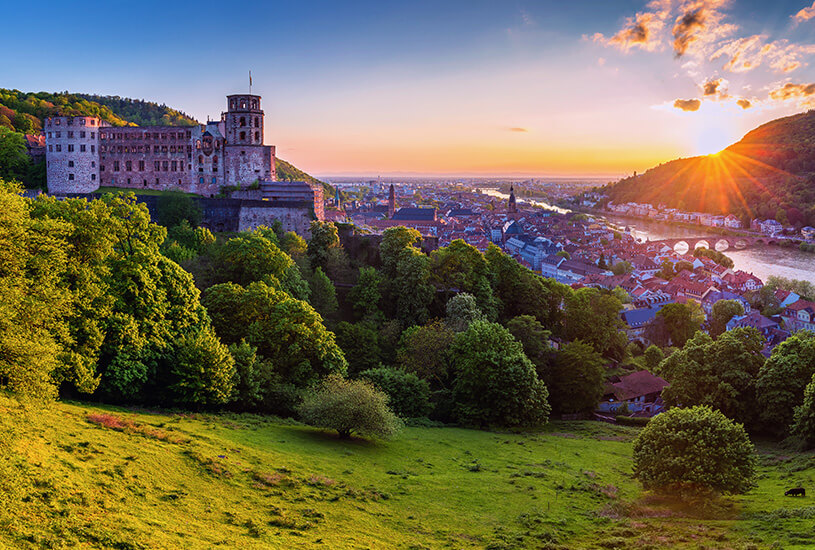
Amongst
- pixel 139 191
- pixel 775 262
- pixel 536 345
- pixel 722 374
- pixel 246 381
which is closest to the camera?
pixel 246 381

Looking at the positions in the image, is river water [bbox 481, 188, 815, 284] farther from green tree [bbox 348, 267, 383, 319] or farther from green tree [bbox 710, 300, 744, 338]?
green tree [bbox 348, 267, 383, 319]

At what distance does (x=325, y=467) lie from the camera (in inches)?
874

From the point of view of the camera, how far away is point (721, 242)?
141m

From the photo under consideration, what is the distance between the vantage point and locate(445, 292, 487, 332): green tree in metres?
41.0

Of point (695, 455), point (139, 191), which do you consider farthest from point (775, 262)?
point (139, 191)

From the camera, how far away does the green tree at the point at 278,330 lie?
3120cm

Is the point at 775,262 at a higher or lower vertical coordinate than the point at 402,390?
higher

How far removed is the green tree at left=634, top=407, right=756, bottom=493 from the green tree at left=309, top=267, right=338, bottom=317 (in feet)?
75.9

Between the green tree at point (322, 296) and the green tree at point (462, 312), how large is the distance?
8.05 m

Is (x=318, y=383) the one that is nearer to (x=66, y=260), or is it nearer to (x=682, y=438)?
(x=66, y=260)

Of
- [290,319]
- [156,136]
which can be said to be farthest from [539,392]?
[156,136]

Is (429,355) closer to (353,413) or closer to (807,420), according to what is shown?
(353,413)

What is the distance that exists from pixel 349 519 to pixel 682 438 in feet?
43.9

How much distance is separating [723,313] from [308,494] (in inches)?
2534
